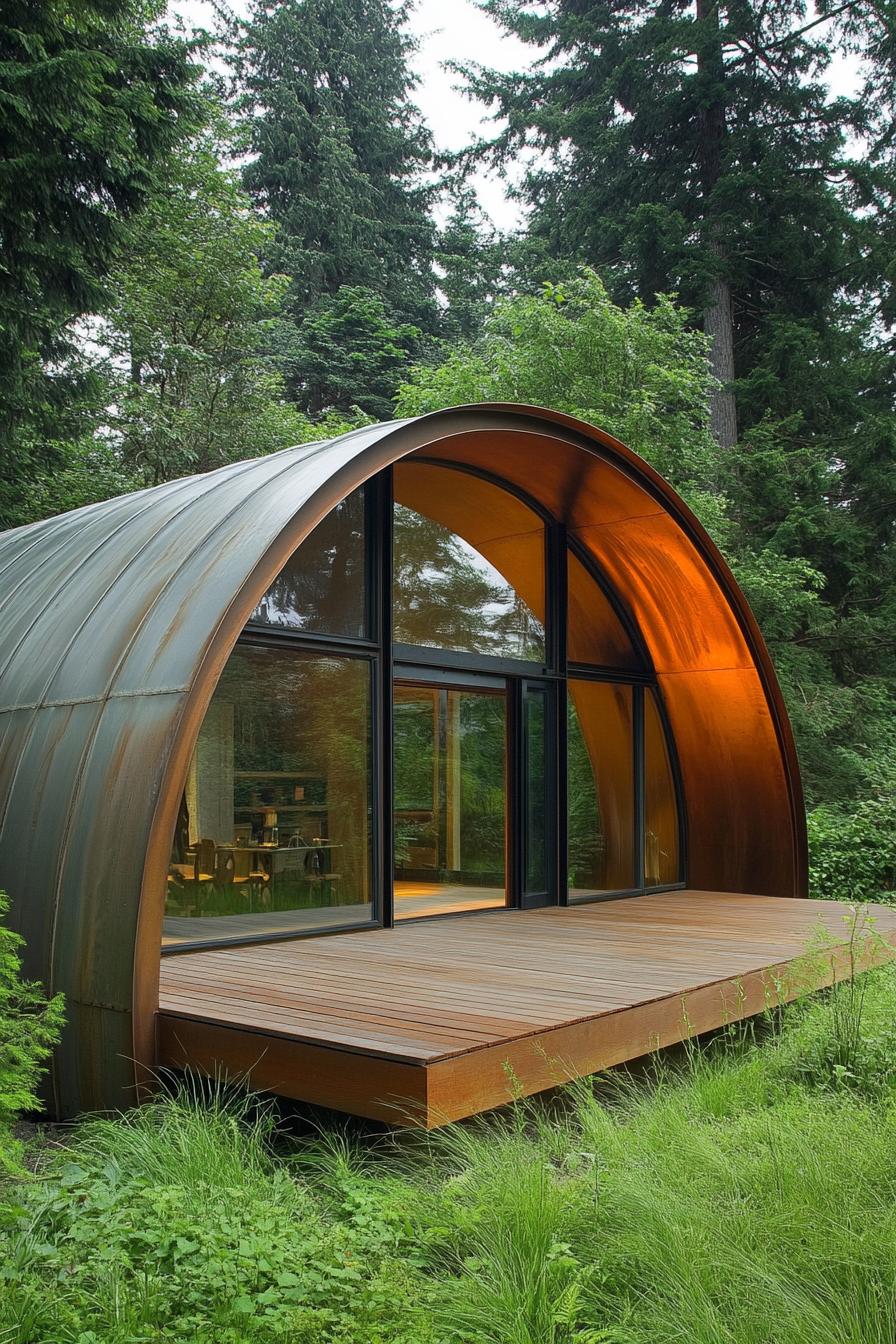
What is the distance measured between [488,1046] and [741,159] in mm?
16528

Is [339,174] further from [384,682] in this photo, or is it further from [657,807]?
[384,682]

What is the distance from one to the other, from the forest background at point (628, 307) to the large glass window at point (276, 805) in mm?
3968

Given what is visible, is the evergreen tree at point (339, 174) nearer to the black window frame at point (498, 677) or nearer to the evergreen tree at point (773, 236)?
the evergreen tree at point (773, 236)

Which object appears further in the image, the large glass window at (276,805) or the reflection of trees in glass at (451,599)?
the reflection of trees in glass at (451,599)

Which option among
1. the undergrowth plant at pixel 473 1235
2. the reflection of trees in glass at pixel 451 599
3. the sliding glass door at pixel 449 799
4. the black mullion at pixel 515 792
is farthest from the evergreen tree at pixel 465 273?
the undergrowth plant at pixel 473 1235

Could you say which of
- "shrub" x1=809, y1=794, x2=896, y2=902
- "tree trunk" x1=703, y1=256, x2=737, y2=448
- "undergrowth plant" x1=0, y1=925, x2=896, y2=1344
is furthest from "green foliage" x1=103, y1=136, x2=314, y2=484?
"undergrowth plant" x1=0, y1=925, x2=896, y2=1344

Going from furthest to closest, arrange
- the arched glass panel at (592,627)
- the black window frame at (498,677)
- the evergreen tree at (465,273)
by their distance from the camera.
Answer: the evergreen tree at (465,273)
the arched glass panel at (592,627)
the black window frame at (498,677)

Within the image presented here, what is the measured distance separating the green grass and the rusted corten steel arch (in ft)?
2.86

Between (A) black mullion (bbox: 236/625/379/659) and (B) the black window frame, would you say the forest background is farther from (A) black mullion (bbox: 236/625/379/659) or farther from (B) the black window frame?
(A) black mullion (bbox: 236/625/379/659)

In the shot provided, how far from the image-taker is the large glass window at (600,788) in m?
9.08

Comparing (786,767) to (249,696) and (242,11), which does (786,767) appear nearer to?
(249,696)

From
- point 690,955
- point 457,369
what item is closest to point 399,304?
point 457,369

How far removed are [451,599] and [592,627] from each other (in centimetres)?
175

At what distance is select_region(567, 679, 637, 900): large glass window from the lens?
9.08 meters
